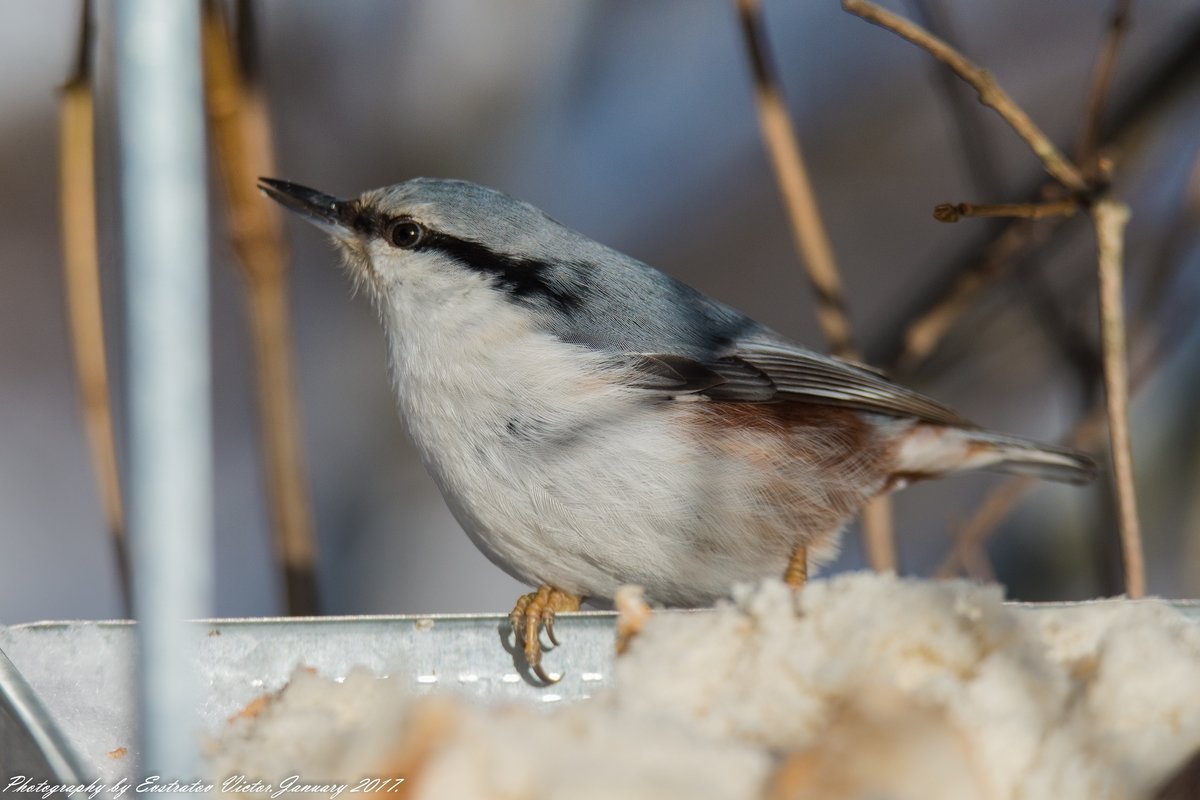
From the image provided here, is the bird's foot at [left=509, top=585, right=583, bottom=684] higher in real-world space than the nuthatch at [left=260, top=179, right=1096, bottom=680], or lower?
lower

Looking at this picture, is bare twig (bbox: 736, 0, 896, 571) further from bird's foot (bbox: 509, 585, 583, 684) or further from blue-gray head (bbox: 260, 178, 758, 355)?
bird's foot (bbox: 509, 585, 583, 684)

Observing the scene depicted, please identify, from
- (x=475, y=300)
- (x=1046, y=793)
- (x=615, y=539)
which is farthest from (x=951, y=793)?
(x=475, y=300)

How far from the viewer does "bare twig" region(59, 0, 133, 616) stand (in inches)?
77.4

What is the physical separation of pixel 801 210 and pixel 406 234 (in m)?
0.79

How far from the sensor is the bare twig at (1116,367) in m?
1.94

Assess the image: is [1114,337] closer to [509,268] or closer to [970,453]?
[970,453]

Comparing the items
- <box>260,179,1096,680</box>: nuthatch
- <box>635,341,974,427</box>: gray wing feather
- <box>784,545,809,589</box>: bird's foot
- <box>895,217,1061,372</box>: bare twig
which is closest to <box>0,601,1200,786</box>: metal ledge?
<box>260,179,1096,680</box>: nuthatch

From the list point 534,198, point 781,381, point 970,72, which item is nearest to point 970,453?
point 781,381

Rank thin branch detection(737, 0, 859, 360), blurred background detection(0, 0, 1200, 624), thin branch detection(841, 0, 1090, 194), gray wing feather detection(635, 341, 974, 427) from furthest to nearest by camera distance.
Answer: blurred background detection(0, 0, 1200, 624) → thin branch detection(737, 0, 859, 360) → gray wing feather detection(635, 341, 974, 427) → thin branch detection(841, 0, 1090, 194)

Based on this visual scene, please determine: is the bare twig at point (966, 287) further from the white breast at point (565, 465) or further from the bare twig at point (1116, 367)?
the white breast at point (565, 465)

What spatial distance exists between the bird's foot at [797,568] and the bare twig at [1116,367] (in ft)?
1.70

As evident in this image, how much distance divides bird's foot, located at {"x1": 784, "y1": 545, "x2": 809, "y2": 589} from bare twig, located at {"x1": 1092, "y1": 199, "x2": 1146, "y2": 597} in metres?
0.52

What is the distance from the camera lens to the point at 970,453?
A: 2439 mm

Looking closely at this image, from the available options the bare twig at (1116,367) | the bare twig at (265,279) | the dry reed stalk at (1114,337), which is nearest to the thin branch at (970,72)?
the dry reed stalk at (1114,337)
